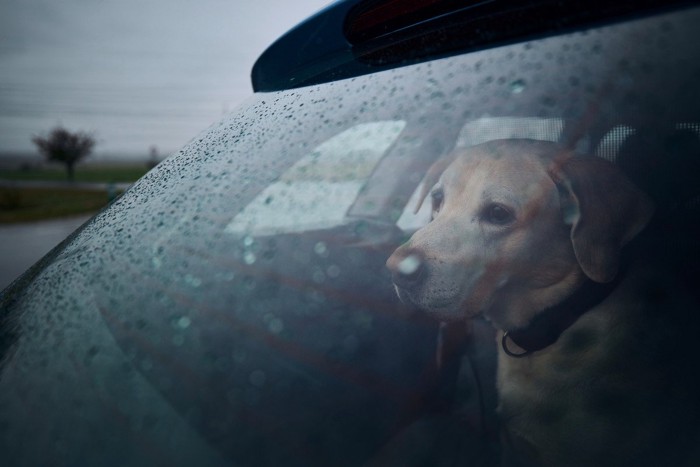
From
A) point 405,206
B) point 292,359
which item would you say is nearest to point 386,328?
point 292,359

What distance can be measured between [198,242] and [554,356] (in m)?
0.76

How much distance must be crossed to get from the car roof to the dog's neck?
55cm

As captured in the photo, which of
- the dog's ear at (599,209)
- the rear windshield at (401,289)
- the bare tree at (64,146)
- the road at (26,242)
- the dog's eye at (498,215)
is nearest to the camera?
the rear windshield at (401,289)

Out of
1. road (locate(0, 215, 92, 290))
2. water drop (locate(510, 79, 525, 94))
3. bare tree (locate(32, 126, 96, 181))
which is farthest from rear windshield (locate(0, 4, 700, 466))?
bare tree (locate(32, 126, 96, 181))

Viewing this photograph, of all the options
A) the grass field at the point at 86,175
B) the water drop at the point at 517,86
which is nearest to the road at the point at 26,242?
the water drop at the point at 517,86

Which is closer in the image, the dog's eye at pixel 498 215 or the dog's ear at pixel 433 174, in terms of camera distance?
the dog's ear at pixel 433 174

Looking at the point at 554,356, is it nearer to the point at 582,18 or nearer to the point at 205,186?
the point at 582,18

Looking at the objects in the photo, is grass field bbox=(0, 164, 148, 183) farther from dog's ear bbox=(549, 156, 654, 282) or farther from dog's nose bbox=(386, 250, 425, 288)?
dog's ear bbox=(549, 156, 654, 282)

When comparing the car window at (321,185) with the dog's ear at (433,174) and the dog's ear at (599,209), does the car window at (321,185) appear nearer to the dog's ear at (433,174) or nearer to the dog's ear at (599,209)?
the dog's ear at (433,174)

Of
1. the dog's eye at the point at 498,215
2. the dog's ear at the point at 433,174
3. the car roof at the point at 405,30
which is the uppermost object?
the car roof at the point at 405,30

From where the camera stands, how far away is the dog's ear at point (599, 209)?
1.00m

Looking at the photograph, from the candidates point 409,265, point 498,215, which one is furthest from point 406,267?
point 498,215

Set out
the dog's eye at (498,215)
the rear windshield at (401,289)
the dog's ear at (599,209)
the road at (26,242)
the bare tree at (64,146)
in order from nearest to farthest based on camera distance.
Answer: the rear windshield at (401,289) < the dog's ear at (599,209) < the dog's eye at (498,215) < the road at (26,242) < the bare tree at (64,146)

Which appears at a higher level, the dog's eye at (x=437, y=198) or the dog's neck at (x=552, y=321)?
the dog's eye at (x=437, y=198)
